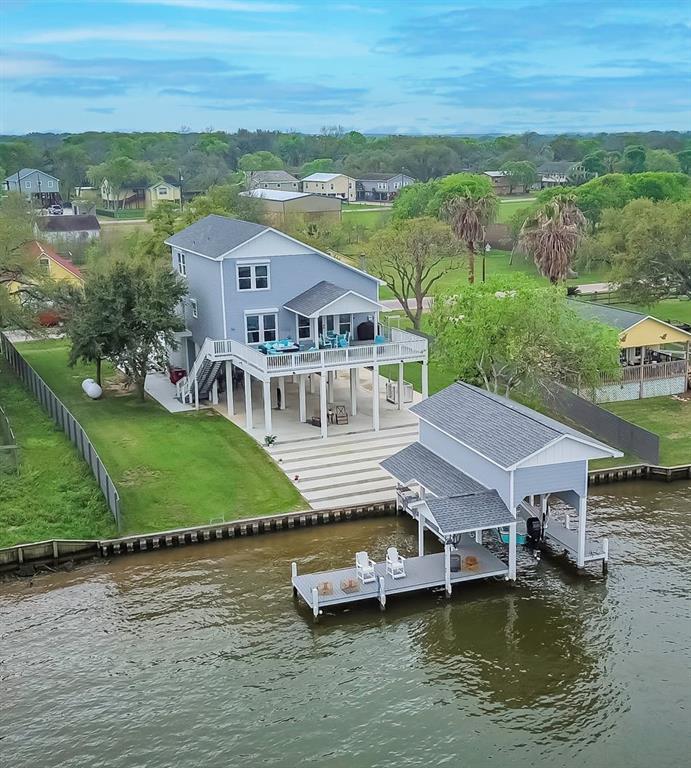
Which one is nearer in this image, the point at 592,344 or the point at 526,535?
the point at 526,535

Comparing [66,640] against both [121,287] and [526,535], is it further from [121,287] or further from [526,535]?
[121,287]

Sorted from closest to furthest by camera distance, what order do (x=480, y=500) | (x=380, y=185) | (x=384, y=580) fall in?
(x=384, y=580)
(x=480, y=500)
(x=380, y=185)

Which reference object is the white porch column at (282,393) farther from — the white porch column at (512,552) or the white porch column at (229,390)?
the white porch column at (512,552)

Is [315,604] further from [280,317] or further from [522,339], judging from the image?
[280,317]

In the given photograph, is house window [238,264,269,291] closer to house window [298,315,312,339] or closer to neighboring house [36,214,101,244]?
house window [298,315,312,339]

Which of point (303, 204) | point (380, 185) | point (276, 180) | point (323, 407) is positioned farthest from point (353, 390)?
point (380, 185)

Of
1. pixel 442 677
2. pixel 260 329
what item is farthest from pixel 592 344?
pixel 442 677

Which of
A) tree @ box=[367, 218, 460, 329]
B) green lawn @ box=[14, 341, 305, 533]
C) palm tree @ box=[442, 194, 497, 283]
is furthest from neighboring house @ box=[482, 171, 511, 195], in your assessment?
green lawn @ box=[14, 341, 305, 533]
